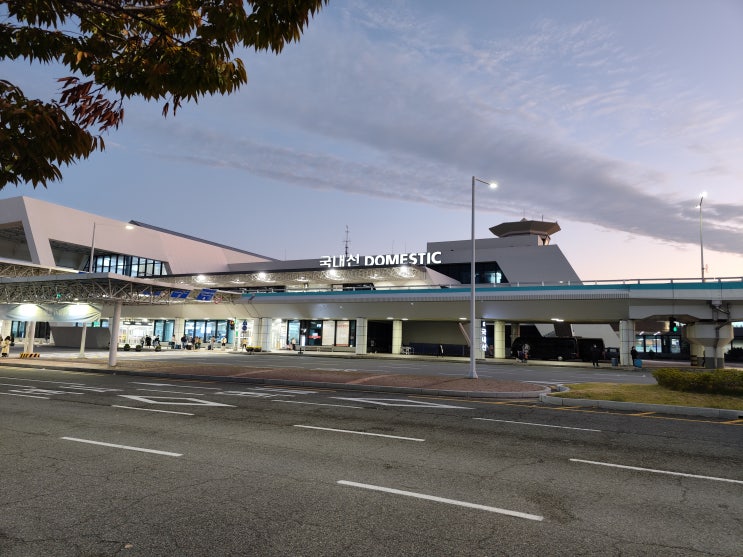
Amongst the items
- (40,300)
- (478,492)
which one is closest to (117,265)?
(40,300)

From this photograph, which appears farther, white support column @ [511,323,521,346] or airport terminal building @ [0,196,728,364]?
white support column @ [511,323,521,346]

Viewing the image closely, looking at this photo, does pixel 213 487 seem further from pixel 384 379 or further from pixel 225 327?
pixel 225 327

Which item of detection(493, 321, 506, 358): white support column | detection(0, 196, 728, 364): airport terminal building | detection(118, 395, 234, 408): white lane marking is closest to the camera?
detection(118, 395, 234, 408): white lane marking

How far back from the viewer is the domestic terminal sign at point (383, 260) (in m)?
53.3

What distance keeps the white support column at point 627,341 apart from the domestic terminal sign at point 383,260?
793 inches

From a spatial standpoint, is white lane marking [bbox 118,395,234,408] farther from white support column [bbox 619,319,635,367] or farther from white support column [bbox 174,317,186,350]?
white support column [bbox 174,317,186,350]

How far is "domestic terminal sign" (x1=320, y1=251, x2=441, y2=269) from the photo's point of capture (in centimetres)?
5331

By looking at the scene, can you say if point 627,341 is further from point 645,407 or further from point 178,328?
point 178,328

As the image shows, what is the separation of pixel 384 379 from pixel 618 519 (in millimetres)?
17145

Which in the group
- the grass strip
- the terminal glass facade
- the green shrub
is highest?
the terminal glass facade

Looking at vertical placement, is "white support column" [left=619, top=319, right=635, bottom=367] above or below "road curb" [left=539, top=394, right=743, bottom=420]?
above

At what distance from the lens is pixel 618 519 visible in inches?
214

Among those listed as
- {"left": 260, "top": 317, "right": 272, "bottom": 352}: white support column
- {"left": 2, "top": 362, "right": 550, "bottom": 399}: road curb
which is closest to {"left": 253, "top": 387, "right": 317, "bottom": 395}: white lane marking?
{"left": 2, "top": 362, "right": 550, "bottom": 399}: road curb

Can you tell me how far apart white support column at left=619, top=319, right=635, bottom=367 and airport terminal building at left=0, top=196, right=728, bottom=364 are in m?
2.29
